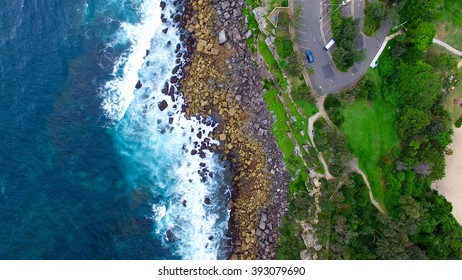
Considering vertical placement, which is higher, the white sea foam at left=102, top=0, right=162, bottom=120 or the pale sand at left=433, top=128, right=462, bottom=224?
the white sea foam at left=102, top=0, right=162, bottom=120

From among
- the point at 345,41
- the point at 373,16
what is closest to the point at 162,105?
the point at 345,41

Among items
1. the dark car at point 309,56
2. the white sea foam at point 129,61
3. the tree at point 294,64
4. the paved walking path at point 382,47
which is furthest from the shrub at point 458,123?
the white sea foam at point 129,61

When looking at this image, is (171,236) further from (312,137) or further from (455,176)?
(455,176)

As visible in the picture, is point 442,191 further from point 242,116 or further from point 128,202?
point 128,202

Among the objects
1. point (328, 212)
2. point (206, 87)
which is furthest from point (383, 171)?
point (206, 87)

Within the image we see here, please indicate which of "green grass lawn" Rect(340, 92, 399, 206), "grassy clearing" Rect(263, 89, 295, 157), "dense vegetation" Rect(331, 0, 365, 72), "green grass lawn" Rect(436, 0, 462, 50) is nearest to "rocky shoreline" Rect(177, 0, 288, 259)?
"grassy clearing" Rect(263, 89, 295, 157)

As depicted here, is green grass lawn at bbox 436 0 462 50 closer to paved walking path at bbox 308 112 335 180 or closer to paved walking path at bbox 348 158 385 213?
paved walking path at bbox 308 112 335 180
